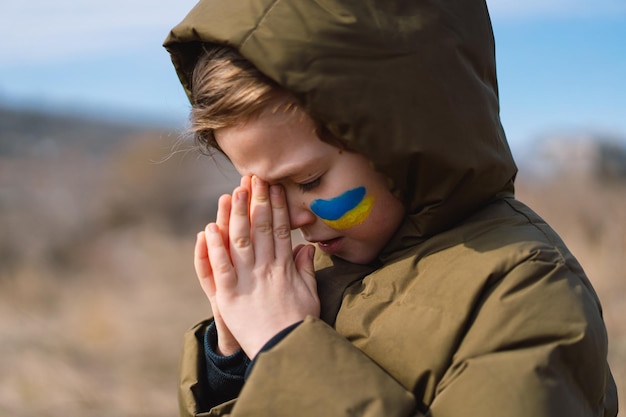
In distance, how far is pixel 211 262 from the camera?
5.92ft

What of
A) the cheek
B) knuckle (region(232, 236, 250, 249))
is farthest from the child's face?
knuckle (region(232, 236, 250, 249))

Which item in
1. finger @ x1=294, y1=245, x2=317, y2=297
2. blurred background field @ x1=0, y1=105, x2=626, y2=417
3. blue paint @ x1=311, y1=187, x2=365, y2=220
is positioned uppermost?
blue paint @ x1=311, y1=187, x2=365, y2=220

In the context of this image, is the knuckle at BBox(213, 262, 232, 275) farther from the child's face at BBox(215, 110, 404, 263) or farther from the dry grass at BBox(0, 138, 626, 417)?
the dry grass at BBox(0, 138, 626, 417)

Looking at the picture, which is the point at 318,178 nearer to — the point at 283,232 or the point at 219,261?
the point at 283,232

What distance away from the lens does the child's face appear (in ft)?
5.59

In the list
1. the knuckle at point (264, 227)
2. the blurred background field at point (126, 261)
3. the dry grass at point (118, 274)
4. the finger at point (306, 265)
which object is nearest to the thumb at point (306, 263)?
the finger at point (306, 265)

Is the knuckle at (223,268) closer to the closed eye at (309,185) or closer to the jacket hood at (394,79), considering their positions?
the closed eye at (309,185)

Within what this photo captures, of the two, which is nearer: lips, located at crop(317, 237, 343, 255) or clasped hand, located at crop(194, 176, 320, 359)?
clasped hand, located at crop(194, 176, 320, 359)

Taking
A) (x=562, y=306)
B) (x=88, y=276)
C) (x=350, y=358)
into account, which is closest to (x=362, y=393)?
(x=350, y=358)

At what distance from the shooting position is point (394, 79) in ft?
5.30

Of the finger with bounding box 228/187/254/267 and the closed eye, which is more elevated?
the closed eye

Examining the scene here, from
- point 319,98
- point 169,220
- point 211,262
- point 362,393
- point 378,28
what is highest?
point 378,28

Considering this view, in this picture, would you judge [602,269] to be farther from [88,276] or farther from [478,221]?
[478,221]

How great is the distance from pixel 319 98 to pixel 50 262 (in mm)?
11048
